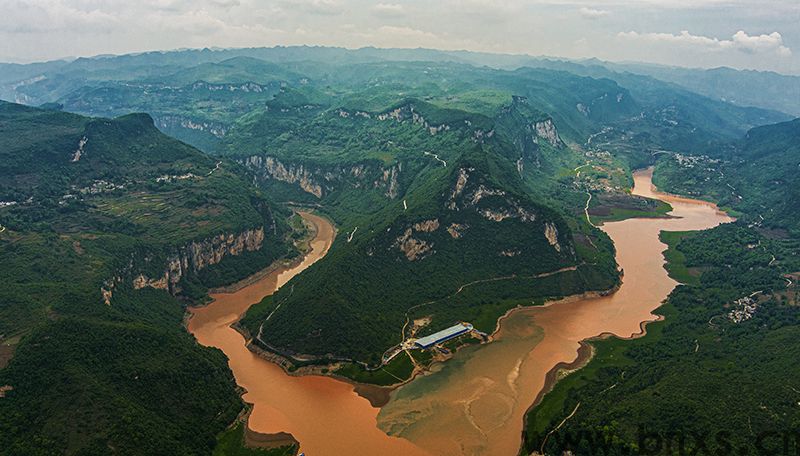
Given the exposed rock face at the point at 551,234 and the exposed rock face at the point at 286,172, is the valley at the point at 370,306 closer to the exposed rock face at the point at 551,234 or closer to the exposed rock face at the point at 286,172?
the exposed rock face at the point at 551,234

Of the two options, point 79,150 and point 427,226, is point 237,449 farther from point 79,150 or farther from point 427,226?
point 79,150

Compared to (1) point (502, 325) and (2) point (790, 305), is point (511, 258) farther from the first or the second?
(2) point (790, 305)

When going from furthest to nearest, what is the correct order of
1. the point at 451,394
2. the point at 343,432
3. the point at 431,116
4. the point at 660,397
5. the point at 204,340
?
the point at 431,116, the point at 204,340, the point at 451,394, the point at 343,432, the point at 660,397

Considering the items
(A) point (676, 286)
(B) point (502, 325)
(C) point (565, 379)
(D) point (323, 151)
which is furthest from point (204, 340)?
(D) point (323, 151)

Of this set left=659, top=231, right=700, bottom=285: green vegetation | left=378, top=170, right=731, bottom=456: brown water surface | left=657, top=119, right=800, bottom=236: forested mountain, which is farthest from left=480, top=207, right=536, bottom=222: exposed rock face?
left=657, top=119, right=800, bottom=236: forested mountain

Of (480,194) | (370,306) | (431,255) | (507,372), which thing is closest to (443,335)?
(507,372)

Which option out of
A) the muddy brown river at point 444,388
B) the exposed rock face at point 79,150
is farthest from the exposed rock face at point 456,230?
the exposed rock face at point 79,150
